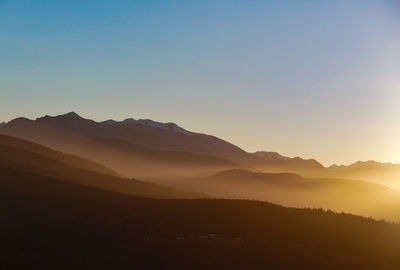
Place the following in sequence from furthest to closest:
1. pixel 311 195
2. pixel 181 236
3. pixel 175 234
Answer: pixel 311 195 → pixel 175 234 → pixel 181 236

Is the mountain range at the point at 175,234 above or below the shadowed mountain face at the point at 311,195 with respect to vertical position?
below

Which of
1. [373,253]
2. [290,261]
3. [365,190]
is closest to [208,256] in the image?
[290,261]

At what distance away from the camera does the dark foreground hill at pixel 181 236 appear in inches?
994

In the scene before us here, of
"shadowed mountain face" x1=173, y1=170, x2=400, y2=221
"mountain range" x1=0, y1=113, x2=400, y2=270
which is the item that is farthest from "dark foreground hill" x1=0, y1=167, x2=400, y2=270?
"shadowed mountain face" x1=173, y1=170, x2=400, y2=221

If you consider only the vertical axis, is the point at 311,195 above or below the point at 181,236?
above

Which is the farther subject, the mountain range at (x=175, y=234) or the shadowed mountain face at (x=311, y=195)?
the shadowed mountain face at (x=311, y=195)

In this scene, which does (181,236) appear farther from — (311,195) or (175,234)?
(311,195)

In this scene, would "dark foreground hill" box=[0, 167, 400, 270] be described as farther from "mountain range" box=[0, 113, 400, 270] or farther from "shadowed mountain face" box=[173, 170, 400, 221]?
"shadowed mountain face" box=[173, 170, 400, 221]

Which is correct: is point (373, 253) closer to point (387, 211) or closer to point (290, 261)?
point (290, 261)

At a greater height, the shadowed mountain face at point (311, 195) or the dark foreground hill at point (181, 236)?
the shadowed mountain face at point (311, 195)

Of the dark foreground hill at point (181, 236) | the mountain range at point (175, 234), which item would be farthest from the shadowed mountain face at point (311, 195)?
the dark foreground hill at point (181, 236)

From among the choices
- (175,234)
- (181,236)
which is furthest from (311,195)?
(181,236)

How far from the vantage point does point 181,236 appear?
106 feet

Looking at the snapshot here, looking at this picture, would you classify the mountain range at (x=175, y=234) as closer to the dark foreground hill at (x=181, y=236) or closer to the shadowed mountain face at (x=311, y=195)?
the dark foreground hill at (x=181, y=236)
